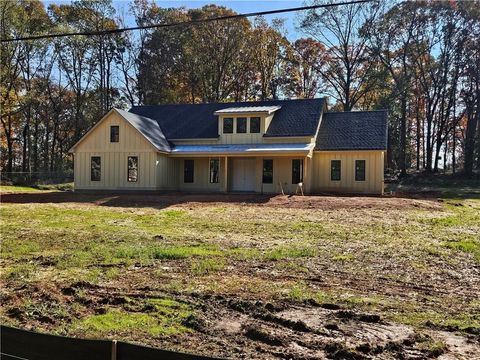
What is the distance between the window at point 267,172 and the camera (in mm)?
25328

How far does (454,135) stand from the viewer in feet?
140

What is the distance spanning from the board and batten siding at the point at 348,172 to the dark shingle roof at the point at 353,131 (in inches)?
15.8

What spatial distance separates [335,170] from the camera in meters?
25.3

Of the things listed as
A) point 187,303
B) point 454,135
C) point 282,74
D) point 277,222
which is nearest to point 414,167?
point 454,135

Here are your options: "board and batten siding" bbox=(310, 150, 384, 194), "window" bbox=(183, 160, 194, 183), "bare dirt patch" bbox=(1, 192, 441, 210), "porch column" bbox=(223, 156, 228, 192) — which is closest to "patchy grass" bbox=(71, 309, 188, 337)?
"bare dirt patch" bbox=(1, 192, 441, 210)

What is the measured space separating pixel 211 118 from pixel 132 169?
590 centimetres

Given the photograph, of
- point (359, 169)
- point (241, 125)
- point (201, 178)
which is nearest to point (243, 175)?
point (201, 178)

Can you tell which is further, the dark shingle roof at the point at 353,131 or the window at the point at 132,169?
the window at the point at 132,169

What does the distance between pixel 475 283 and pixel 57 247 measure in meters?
7.87

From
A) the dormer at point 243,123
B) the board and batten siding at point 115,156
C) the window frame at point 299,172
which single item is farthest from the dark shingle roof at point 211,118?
the board and batten siding at point 115,156

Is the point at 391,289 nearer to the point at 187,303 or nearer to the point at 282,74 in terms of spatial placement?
the point at 187,303

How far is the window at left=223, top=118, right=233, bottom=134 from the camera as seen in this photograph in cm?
2630

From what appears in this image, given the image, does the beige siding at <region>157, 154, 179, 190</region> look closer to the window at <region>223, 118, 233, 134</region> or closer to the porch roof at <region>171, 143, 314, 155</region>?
the porch roof at <region>171, 143, 314, 155</region>

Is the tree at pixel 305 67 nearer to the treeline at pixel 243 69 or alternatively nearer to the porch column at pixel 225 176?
the treeline at pixel 243 69
